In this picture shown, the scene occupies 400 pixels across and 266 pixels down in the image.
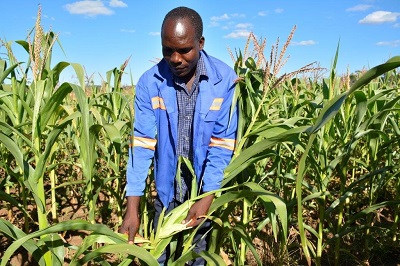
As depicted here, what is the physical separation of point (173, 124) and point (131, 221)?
1.65 ft

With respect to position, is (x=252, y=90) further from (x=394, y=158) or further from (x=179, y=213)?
(x=394, y=158)

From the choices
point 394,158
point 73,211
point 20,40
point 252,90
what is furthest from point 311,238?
point 20,40

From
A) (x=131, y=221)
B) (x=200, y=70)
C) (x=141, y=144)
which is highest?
(x=200, y=70)

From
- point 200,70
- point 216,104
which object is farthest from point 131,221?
point 200,70

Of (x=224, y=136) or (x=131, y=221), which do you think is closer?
(x=131, y=221)

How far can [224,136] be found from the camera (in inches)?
72.2

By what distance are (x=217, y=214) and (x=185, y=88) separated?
2.04ft

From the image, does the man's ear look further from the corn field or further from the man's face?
the corn field

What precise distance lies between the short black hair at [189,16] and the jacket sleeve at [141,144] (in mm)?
379

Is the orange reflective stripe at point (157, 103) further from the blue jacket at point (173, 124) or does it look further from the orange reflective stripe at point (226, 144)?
the orange reflective stripe at point (226, 144)

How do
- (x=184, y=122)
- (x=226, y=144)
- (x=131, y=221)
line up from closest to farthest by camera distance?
1. (x=131, y=221)
2. (x=226, y=144)
3. (x=184, y=122)

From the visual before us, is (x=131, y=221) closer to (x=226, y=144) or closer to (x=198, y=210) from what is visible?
(x=198, y=210)

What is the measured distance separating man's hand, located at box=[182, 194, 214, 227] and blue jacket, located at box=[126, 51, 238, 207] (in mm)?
136

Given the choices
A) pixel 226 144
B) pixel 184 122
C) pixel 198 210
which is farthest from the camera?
pixel 184 122
